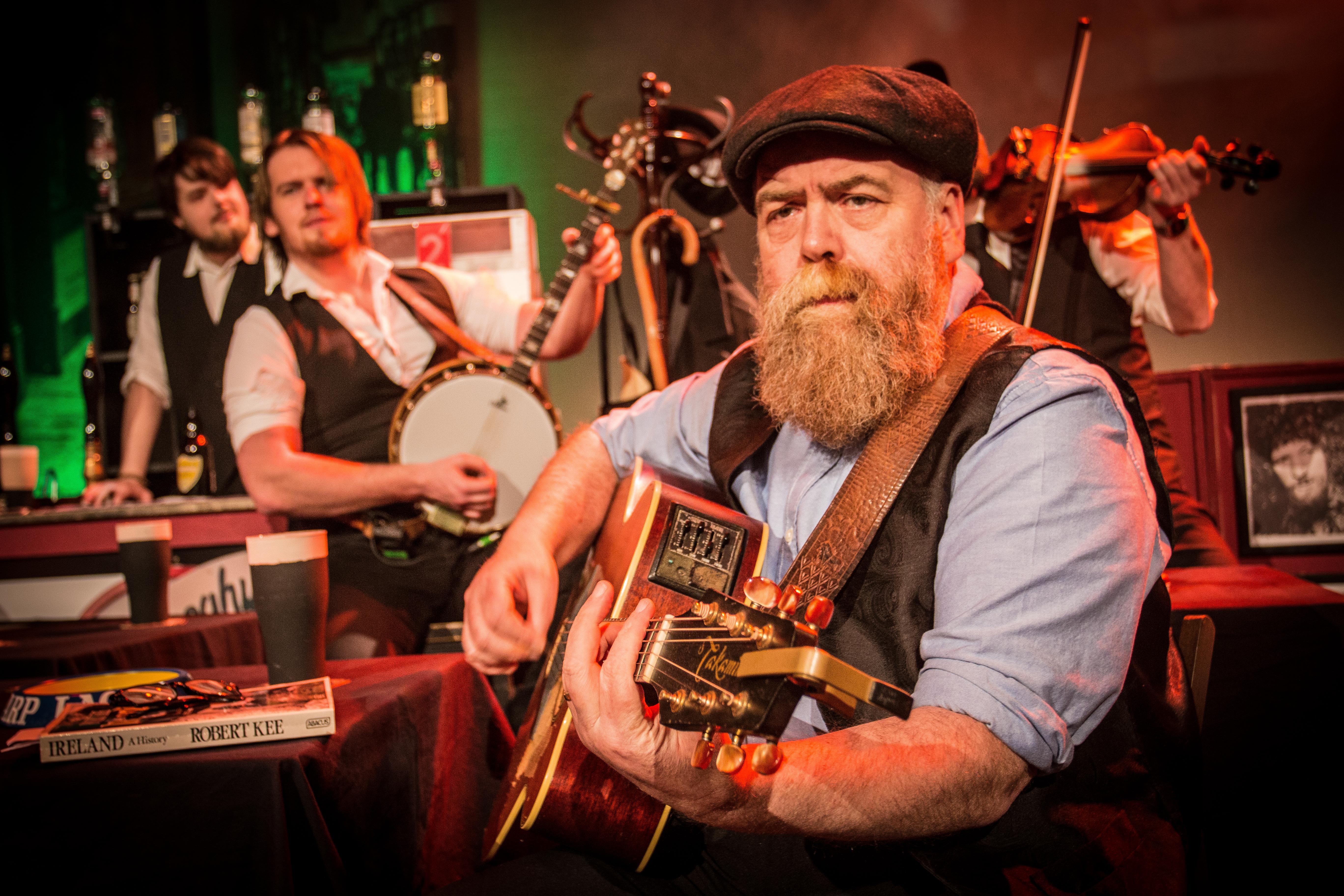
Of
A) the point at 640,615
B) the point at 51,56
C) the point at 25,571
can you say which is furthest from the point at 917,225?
the point at 51,56

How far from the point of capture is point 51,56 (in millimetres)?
5422

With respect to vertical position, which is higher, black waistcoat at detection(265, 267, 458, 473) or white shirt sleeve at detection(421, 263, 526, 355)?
white shirt sleeve at detection(421, 263, 526, 355)

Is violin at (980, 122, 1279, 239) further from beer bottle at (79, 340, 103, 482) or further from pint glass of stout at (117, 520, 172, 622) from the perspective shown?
beer bottle at (79, 340, 103, 482)

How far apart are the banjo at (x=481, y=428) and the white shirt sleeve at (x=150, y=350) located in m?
2.59

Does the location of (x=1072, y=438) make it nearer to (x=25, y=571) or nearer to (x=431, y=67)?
(x=25, y=571)

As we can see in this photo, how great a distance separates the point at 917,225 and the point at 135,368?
475 centimetres

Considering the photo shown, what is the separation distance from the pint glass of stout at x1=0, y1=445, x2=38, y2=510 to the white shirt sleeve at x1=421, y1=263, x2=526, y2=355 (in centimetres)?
214

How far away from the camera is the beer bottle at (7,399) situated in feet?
16.0

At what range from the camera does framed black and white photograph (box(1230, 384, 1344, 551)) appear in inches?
124

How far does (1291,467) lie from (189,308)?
5455mm

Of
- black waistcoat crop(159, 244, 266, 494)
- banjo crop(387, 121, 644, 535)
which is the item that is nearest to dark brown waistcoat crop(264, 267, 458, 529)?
banjo crop(387, 121, 644, 535)

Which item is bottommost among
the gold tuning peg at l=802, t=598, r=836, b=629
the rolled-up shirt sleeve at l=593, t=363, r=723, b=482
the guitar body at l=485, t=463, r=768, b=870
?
the guitar body at l=485, t=463, r=768, b=870

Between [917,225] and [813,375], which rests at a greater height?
[917,225]

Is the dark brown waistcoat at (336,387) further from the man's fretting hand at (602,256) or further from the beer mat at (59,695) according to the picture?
the beer mat at (59,695)
